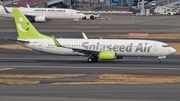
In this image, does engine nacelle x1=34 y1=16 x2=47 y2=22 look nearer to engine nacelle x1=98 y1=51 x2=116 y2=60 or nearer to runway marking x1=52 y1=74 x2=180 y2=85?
engine nacelle x1=98 y1=51 x2=116 y2=60

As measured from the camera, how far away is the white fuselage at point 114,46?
5931 centimetres

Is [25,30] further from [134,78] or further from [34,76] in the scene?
[134,78]

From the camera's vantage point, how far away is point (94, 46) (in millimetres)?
60094

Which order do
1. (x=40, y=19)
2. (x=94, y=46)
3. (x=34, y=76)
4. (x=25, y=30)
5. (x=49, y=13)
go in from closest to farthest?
(x=34, y=76) < (x=94, y=46) < (x=25, y=30) < (x=40, y=19) < (x=49, y=13)

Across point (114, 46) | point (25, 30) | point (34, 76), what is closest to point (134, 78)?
point (34, 76)

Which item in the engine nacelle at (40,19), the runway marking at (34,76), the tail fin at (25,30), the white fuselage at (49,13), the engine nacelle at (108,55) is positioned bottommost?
the engine nacelle at (40,19)

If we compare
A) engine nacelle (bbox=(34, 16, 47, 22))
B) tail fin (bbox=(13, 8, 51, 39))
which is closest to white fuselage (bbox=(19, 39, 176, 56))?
tail fin (bbox=(13, 8, 51, 39))

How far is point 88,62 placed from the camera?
198 ft

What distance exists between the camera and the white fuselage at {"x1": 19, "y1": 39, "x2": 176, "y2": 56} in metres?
59.3

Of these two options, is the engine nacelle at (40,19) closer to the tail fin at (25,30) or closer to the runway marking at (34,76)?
the tail fin at (25,30)

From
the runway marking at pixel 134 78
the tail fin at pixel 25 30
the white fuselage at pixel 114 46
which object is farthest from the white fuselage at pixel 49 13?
the runway marking at pixel 134 78

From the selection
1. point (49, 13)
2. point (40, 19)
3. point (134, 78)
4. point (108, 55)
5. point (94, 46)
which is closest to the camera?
point (134, 78)

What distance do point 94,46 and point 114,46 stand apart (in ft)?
6.80

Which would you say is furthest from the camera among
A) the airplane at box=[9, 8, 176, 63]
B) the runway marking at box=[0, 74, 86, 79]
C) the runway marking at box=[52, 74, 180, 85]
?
the airplane at box=[9, 8, 176, 63]
